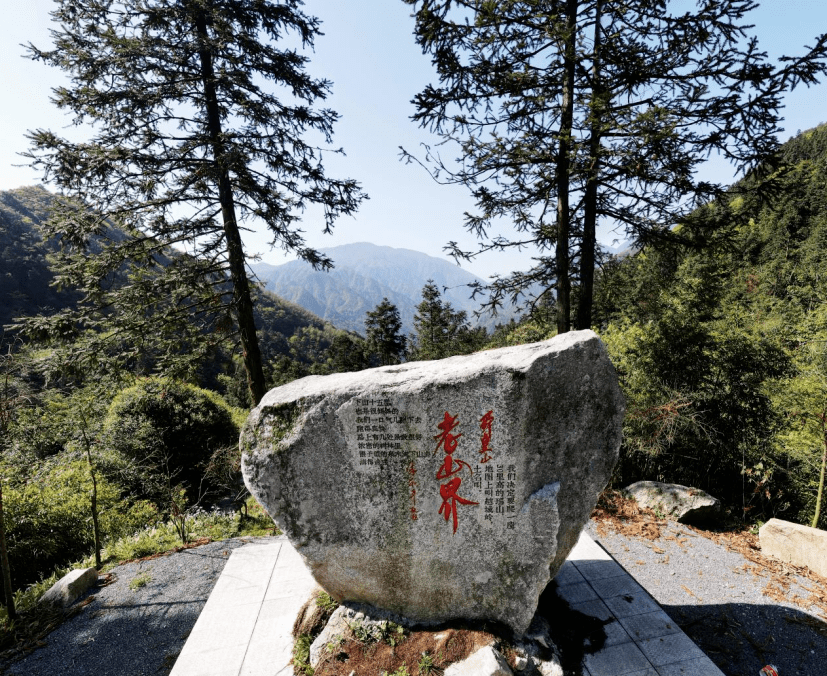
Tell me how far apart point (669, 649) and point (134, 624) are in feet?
23.2

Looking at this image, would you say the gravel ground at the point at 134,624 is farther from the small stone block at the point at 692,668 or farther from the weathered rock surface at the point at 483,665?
the small stone block at the point at 692,668

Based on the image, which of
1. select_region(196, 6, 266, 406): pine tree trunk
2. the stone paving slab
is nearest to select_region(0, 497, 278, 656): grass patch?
select_region(196, 6, 266, 406): pine tree trunk

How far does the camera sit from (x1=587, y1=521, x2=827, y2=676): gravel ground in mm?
4578

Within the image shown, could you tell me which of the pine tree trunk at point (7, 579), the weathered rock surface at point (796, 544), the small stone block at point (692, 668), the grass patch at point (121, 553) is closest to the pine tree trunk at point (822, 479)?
the weathered rock surface at point (796, 544)

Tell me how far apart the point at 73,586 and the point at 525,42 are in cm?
1202

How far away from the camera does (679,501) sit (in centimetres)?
766

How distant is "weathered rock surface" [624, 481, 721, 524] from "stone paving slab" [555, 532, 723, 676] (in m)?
2.90

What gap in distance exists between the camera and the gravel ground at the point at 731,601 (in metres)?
4.58

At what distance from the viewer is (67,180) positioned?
23.9 ft

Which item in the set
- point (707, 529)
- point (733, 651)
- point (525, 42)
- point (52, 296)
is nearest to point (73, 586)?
point (733, 651)

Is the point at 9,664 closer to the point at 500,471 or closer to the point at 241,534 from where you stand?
the point at 241,534

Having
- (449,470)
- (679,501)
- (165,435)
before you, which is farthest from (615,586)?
(165,435)

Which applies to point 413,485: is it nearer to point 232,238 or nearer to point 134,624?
point 134,624

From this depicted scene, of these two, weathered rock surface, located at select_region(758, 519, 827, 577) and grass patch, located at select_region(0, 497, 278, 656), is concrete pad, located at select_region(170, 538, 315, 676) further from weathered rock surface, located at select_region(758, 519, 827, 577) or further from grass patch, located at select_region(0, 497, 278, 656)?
weathered rock surface, located at select_region(758, 519, 827, 577)
